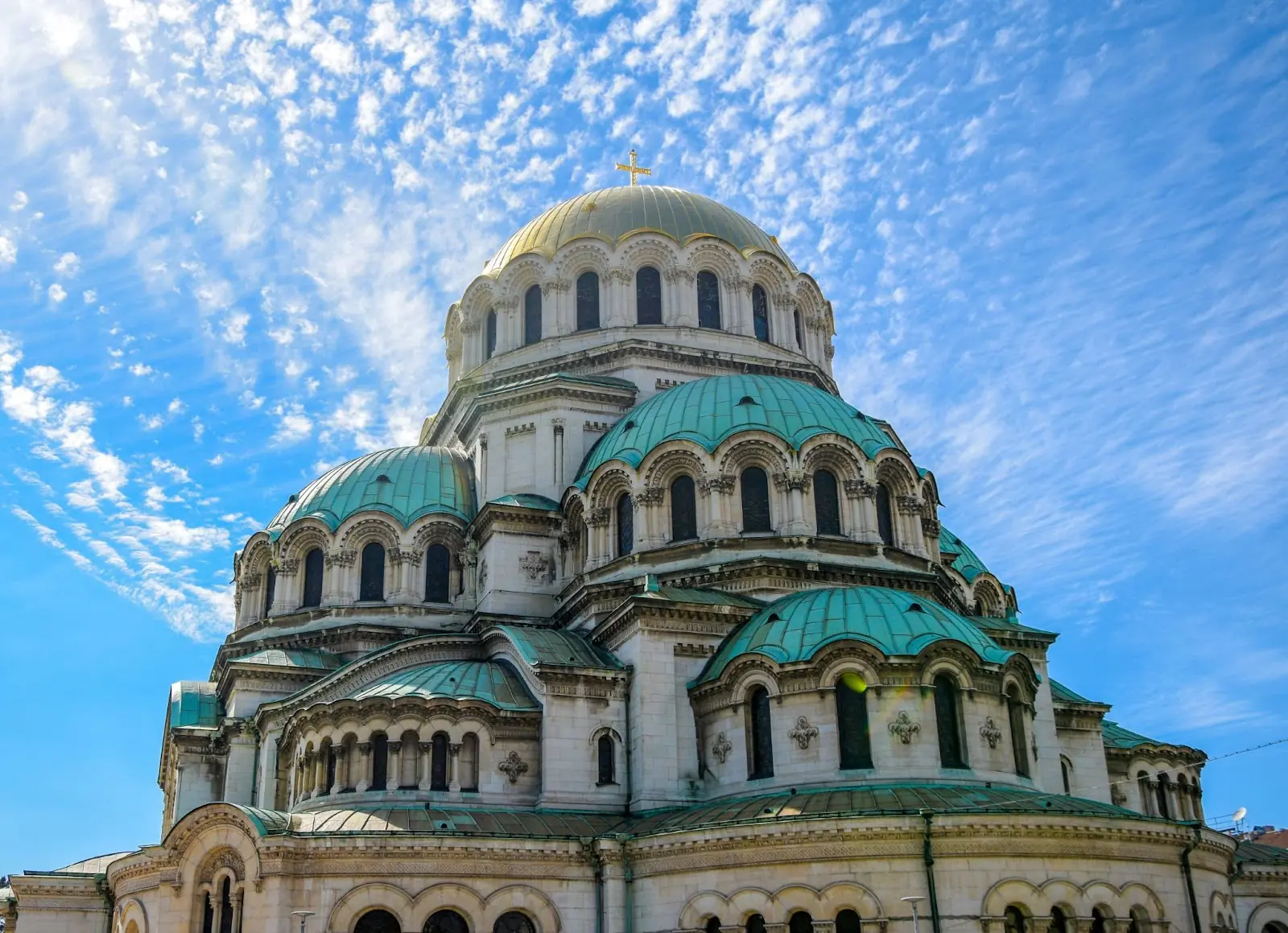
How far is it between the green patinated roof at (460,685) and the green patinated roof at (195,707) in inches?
299

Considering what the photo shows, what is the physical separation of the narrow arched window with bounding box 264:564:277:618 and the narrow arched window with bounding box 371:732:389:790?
10.5 metres

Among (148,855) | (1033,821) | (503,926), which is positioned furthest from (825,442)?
(148,855)

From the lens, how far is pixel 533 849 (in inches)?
942

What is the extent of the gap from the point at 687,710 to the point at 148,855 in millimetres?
10981

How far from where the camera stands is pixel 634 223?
3872 cm

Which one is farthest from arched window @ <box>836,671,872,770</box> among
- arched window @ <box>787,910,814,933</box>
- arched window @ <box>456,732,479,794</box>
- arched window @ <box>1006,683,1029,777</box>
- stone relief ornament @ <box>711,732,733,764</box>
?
arched window @ <box>456,732,479,794</box>

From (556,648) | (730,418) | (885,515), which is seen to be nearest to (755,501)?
(730,418)

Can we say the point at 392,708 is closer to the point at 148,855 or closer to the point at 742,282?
the point at 148,855

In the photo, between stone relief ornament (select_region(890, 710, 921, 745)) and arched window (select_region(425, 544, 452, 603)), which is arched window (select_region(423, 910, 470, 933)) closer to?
stone relief ornament (select_region(890, 710, 921, 745))

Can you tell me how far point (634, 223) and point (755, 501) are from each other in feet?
39.7

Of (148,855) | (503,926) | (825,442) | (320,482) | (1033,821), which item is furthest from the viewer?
(320,482)

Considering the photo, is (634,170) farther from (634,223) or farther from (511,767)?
(511,767)

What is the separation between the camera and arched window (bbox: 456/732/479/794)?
26.0 m

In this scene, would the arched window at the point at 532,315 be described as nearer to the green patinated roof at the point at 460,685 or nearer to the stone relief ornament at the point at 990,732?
the green patinated roof at the point at 460,685
